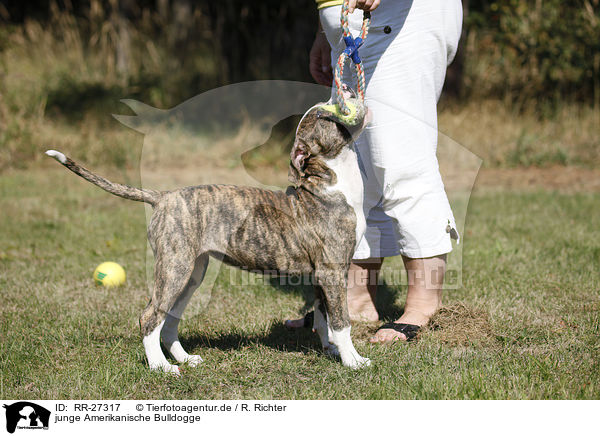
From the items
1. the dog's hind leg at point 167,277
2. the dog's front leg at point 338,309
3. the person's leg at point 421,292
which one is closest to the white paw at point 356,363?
the dog's front leg at point 338,309

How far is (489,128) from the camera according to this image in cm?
970

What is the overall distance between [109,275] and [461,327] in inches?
106

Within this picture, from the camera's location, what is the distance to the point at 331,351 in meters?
3.43

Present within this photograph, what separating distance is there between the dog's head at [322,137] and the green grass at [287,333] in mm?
1058

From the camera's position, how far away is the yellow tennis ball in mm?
4738

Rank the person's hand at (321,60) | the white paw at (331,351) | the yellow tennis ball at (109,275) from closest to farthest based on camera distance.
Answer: the white paw at (331,351), the person's hand at (321,60), the yellow tennis ball at (109,275)

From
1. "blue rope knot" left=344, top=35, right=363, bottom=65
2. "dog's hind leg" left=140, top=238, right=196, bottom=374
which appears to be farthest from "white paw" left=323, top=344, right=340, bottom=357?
"blue rope knot" left=344, top=35, right=363, bottom=65

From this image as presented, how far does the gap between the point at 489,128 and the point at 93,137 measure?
6.12 m

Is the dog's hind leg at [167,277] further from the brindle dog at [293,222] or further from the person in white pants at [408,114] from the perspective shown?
the person in white pants at [408,114]

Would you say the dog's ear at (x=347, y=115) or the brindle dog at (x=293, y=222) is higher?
the dog's ear at (x=347, y=115)

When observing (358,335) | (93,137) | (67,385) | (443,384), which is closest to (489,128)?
(93,137)

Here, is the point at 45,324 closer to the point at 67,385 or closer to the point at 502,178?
the point at 67,385
